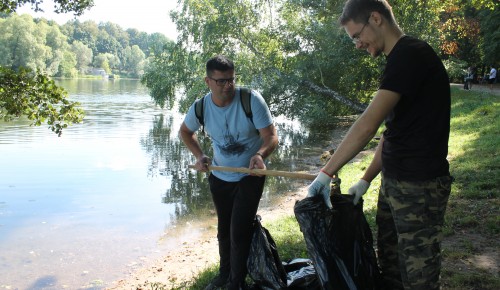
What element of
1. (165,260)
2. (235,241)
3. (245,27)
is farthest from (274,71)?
(235,241)

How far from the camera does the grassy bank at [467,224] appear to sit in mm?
3527

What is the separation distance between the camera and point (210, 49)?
692 inches

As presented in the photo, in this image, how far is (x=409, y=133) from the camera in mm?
2189

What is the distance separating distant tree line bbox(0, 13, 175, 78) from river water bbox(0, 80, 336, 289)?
3121 millimetres

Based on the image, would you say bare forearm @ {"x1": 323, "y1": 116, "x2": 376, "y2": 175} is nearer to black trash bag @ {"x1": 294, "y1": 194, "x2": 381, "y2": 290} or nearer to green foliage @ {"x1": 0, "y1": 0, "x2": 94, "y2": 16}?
black trash bag @ {"x1": 294, "y1": 194, "x2": 381, "y2": 290}

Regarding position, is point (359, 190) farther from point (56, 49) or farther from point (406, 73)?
point (56, 49)

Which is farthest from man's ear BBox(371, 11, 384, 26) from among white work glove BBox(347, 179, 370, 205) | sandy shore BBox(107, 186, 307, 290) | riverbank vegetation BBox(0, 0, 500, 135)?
riverbank vegetation BBox(0, 0, 500, 135)

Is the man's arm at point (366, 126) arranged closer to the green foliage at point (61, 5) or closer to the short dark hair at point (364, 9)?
the short dark hair at point (364, 9)

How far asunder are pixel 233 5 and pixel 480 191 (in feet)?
45.3

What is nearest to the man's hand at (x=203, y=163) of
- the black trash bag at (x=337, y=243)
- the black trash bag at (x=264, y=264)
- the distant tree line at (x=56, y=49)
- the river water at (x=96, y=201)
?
the black trash bag at (x=264, y=264)

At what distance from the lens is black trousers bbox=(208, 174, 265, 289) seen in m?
3.22

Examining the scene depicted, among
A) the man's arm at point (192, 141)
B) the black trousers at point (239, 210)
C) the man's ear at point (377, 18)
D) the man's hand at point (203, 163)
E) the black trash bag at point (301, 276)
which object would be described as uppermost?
the man's ear at point (377, 18)

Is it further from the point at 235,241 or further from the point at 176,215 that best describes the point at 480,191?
the point at 176,215

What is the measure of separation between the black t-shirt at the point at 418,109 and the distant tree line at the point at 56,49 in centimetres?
458
